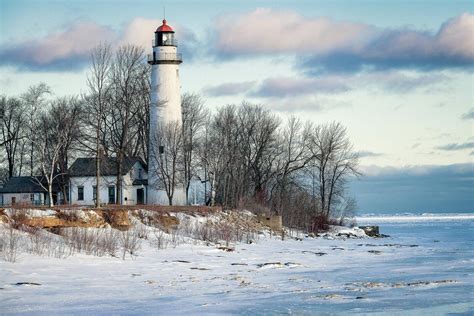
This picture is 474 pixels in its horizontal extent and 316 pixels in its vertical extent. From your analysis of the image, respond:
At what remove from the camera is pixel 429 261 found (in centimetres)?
2930

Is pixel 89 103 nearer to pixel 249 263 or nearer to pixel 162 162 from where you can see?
pixel 162 162

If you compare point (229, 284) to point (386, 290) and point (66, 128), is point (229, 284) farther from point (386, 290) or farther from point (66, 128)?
point (66, 128)

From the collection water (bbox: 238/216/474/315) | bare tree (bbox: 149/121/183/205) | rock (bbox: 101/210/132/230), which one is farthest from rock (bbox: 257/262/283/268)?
bare tree (bbox: 149/121/183/205)

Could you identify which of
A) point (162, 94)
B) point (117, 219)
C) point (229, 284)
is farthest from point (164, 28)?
point (229, 284)

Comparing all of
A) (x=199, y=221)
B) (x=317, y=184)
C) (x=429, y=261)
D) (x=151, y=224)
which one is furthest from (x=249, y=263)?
(x=317, y=184)

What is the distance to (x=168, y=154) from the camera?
2061 inches

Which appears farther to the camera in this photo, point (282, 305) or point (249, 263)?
point (249, 263)

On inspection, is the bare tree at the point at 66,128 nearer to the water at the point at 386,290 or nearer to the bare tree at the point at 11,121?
the bare tree at the point at 11,121

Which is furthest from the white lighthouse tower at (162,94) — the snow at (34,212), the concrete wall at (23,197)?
the snow at (34,212)

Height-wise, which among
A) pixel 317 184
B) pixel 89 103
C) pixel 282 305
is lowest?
pixel 282 305

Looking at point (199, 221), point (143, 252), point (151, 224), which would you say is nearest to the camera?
point (143, 252)

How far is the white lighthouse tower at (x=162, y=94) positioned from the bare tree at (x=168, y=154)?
0.07m

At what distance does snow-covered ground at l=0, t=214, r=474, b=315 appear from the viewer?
54.4ft

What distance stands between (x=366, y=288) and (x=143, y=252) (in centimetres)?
1038
